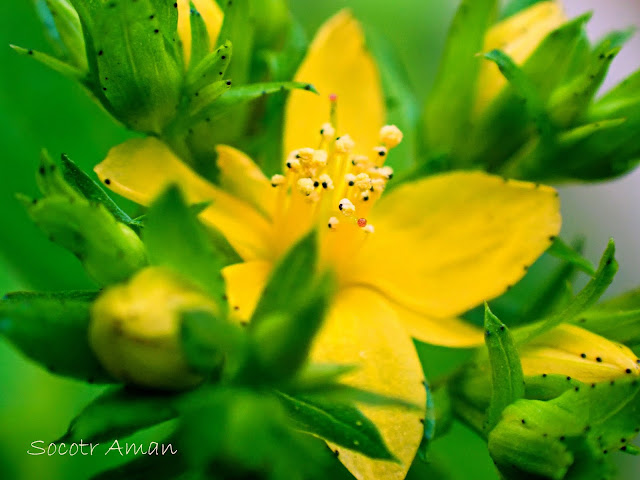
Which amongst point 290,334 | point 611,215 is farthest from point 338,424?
point 611,215

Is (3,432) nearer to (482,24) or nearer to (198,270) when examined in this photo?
(198,270)

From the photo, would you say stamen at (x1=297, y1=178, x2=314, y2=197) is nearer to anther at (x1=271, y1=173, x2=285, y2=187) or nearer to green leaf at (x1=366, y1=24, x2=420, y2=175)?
anther at (x1=271, y1=173, x2=285, y2=187)

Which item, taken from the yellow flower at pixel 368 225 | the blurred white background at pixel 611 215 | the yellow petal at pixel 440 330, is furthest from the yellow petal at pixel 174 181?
the blurred white background at pixel 611 215

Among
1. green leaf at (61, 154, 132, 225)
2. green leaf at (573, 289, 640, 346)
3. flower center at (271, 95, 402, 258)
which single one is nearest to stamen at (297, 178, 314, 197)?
flower center at (271, 95, 402, 258)

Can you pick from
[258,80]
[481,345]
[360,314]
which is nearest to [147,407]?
[360,314]

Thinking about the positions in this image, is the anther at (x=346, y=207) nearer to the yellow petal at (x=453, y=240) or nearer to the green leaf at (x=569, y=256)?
the yellow petal at (x=453, y=240)
